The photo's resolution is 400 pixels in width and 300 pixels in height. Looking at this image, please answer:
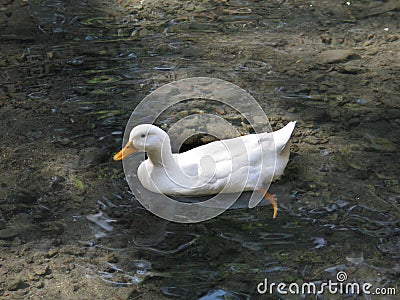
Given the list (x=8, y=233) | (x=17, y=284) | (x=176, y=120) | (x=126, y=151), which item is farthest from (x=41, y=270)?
(x=176, y=120)

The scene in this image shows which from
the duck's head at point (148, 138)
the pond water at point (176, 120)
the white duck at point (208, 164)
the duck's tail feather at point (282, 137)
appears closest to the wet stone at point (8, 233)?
the pond water at point (176, 120)

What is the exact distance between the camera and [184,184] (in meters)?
4.20

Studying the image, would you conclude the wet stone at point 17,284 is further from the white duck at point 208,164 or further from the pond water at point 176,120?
the white duck at point 208,164

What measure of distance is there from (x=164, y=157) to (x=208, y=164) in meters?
0.33

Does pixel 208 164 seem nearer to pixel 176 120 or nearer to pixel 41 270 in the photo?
pixel 176 120

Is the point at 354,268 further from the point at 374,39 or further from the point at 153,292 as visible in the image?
the point at 374,39

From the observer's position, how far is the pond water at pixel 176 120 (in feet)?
12.2

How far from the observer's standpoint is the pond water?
371 cm

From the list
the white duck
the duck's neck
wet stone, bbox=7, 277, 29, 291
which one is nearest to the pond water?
wet stone, bbox=7, 277, 29, 291

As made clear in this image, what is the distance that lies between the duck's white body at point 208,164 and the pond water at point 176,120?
196 mm

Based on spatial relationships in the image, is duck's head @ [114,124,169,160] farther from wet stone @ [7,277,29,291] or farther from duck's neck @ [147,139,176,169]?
wet stone @ [7,277,29,291]

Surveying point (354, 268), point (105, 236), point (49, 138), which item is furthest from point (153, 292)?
point (49, 138)

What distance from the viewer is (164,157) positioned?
419 cm

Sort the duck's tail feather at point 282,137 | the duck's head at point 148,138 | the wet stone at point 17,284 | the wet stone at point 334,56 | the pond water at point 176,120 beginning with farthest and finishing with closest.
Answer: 1. the wet stone at point 334,56
2. the duck's tail feather at point 282,137
3. the duck's head at point 148,138
4. the pond water at point 176,120
5. the wet stone at point 17,284
